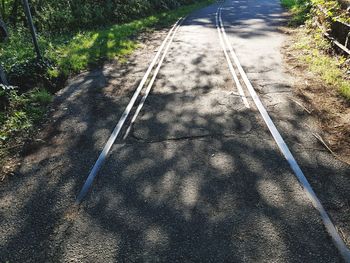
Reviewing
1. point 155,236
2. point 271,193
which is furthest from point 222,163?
point 155,236

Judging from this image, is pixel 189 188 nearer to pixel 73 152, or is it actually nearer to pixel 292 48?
pixel 73 152

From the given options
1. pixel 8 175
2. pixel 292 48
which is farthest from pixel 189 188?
pixel 292 48

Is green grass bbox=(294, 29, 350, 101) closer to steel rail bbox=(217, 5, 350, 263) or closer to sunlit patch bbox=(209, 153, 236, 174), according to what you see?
steel rail bbox=(217, 5, 350, 263)

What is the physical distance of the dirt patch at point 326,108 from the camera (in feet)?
17.5

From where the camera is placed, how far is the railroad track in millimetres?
3850

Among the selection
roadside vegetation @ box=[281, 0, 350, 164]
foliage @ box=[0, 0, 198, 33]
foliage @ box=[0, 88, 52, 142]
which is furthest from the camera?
foliage @ box=[0, 0, 198, 33]

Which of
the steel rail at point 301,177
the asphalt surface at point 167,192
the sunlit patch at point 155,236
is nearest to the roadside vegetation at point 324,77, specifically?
the asphalt surface at point 167,192

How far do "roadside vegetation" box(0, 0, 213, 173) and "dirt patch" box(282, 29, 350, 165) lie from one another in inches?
220

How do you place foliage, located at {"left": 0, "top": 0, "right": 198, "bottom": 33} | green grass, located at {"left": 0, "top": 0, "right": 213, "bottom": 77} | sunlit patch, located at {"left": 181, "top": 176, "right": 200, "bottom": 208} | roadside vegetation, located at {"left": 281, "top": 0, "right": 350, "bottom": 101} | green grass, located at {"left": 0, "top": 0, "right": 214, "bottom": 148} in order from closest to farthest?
sunlit patch, located at {"left": 181, "top": 176, "right": 200, "bottom": 208}, green grass, located at {"left": 0, "top": 0, "right": 214, "bottom": 148}, roadside vegetation, located at {"left": 281, "top": 0, "right": 350, "bottom": 101}, green grass, located at {"left": 0, "top": 0, "right": 213, "bottom": 77}, foliage, located at {"left": 0, "top": 0, "right": 198, "bottom": 33}

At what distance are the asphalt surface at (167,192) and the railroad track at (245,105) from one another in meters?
0.10

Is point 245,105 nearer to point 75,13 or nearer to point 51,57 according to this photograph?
point 51,57

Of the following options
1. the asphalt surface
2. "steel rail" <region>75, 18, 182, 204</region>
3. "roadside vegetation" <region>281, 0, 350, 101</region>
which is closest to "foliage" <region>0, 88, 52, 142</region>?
the asphalt surface

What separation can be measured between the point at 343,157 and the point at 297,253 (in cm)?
225

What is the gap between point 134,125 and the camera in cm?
640
